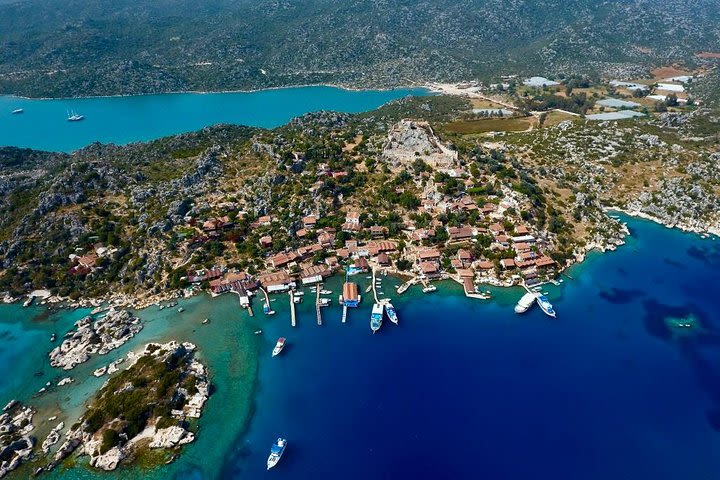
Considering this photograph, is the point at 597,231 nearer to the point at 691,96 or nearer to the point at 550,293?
the point at 550,293

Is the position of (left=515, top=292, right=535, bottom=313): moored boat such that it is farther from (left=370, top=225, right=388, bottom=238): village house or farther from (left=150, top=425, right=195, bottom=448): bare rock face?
(left=150, top=425, right=195, bottom=448): bare rock face

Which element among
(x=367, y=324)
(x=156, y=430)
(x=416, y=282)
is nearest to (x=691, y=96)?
(x=416, y=282)

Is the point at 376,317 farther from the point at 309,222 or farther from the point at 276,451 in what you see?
the point at 309,222

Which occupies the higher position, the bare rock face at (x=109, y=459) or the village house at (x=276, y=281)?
the village house at (x=276, y=281)

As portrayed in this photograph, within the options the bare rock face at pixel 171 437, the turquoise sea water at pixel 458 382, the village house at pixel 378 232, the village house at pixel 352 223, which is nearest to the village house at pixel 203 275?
the turquoise sea water at pixel 458 382

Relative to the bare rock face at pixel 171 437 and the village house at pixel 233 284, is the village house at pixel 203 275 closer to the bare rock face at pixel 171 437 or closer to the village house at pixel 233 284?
the village house at pixel 233 284

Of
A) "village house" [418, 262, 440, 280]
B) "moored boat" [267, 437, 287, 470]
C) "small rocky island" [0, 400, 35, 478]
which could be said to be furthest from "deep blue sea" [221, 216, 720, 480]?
"small rocky island" [0, 400, 35, 478]

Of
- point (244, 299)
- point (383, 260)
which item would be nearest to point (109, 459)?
point (244, 299)
